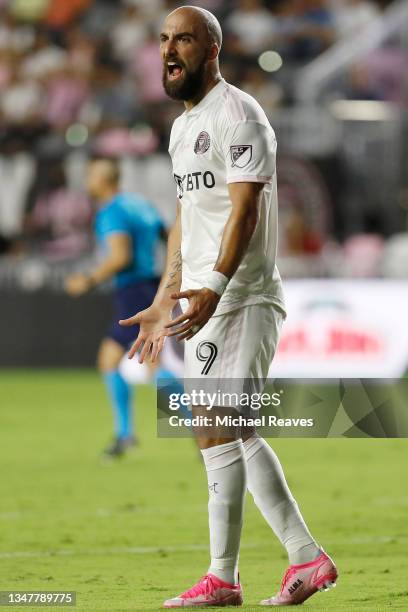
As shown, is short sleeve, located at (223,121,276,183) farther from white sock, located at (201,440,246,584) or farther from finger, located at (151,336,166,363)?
white sock, located at (201,440,246,584)

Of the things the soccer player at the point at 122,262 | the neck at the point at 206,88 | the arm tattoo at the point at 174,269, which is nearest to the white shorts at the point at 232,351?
the arm tattoo at the point at 174,269

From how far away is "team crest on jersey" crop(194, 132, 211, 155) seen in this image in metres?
Answer: 4.59

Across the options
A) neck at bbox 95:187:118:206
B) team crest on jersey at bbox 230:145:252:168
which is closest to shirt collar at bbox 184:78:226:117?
team crest on jersey at bbox 230:145:252:168

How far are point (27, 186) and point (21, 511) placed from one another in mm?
9655

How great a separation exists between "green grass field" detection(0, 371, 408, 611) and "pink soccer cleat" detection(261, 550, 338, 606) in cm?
8

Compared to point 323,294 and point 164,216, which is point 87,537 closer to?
point 323,294

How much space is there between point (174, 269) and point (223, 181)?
51cm

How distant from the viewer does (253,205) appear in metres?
4.45

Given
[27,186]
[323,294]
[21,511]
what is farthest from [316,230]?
[21,511]

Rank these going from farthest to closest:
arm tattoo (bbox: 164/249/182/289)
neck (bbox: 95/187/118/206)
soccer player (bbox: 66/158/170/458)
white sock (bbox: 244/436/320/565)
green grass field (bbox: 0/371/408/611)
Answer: neck (bbox: 95/187/118/206) < soccer player (bbox: 66/158/170/458) < green grass field (bbox: 0/371/408/611) < arm tattoo (bbox: 164/249/182/289) < white sock (bbox: 244/436/320/565)

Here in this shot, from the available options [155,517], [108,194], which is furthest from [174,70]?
[108,194]

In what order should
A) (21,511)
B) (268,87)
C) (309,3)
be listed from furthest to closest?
(309,3) < (268,87) < (21,511)

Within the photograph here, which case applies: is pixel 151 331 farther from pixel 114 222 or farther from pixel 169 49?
pixel 114 222

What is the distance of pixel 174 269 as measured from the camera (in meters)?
4.98
